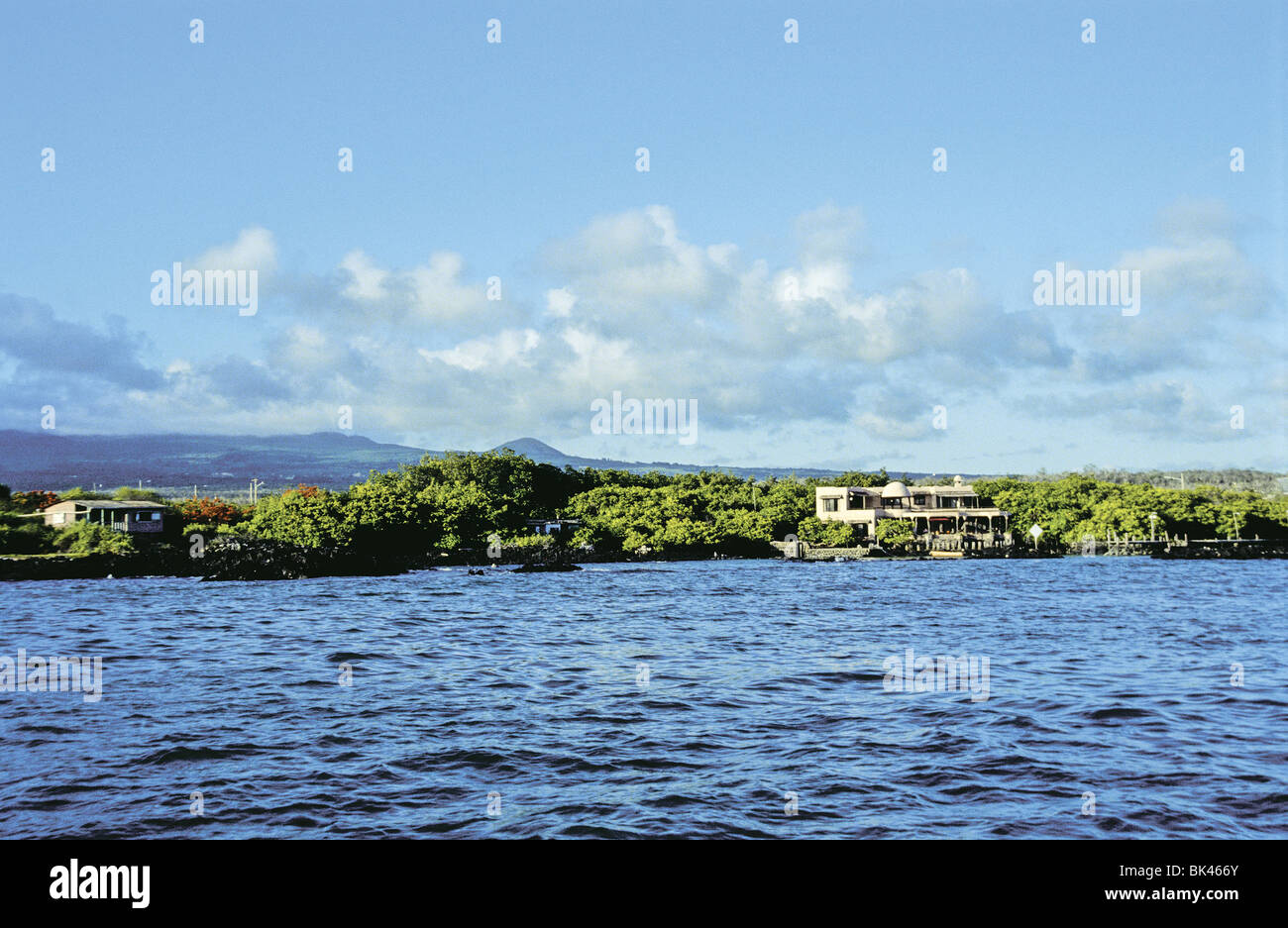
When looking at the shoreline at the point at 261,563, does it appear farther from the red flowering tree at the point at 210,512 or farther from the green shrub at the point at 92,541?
the red flowering tree at the point at 210,512

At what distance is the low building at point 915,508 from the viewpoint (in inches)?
4811

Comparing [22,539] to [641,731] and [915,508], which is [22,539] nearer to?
[641,731]

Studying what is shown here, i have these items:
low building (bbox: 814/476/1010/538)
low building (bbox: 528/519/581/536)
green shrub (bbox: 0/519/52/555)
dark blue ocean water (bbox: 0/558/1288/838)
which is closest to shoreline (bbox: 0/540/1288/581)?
green shrub (bbox: 0/519/52/555)

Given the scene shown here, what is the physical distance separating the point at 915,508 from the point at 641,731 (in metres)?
120

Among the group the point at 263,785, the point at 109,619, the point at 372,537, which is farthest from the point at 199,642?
the point at 372,537

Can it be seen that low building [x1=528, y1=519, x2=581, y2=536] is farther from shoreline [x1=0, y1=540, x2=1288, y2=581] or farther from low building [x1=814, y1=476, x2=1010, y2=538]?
low building [x1=814, y1=476, x2=1010, y2=538]

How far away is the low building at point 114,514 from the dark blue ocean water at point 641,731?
187 feet

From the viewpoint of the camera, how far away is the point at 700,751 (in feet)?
50.2

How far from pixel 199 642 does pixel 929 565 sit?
284 ft

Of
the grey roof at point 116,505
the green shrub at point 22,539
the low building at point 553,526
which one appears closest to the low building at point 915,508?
the low building at point 553,526

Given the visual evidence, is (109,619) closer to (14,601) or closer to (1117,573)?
(14,601)

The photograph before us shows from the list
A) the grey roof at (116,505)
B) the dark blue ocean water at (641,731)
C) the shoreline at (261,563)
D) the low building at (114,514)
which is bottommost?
the shoreline at (261,563)

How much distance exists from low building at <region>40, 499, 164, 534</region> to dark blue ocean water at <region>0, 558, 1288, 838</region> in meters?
57.1
